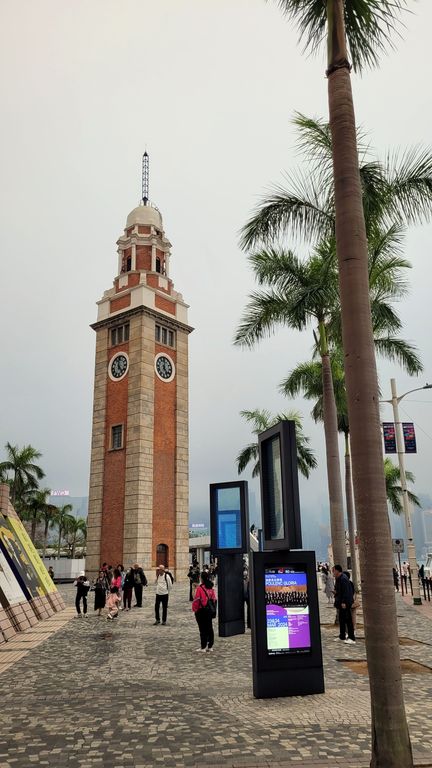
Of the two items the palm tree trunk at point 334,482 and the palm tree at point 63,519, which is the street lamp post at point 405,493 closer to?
the palm tree trunk at point 334,482

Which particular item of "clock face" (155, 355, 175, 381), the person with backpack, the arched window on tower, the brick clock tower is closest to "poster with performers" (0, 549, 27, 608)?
the person with backpack

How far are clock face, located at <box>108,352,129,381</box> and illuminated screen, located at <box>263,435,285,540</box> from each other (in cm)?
3200

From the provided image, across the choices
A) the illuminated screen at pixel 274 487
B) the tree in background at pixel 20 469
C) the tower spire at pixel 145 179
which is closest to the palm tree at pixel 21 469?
the tree in background at pixel 20 469

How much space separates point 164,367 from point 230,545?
27428 millimetres

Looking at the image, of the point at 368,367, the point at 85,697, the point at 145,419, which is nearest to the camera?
the point at 368,367

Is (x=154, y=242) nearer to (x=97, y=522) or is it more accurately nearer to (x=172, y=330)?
(x=172, y=330)

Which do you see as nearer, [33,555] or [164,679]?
[164,679]

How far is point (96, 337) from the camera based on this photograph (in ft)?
144

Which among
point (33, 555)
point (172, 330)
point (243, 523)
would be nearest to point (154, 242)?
point (172, 330)

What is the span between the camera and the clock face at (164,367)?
41500 mm

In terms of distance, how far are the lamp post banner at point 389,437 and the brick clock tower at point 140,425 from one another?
18.6m

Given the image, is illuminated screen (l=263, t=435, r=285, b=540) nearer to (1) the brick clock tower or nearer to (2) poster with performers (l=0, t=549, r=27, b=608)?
(2) poster with performers (l=0, t=549, r=27, b=608)

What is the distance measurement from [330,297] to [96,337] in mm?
29776

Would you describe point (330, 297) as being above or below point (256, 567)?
above
